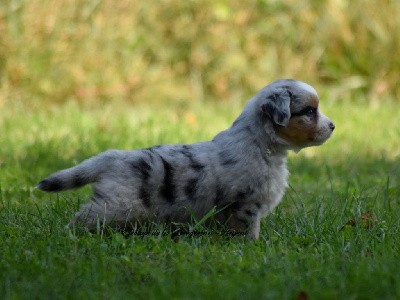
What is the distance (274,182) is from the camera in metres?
4.77

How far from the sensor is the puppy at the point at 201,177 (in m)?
4.60

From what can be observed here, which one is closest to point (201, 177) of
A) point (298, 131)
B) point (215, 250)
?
point (215, 250)

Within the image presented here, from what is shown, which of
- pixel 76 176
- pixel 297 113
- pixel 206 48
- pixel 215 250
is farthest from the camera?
pixel 206 48

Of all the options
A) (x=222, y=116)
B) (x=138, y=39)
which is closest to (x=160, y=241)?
(x=222, y=116)

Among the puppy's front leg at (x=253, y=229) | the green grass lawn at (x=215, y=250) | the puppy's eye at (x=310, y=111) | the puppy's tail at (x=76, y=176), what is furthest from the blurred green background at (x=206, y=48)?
the puppy's front leg at (x=253, y=229)

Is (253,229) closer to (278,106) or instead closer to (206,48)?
(278,106)

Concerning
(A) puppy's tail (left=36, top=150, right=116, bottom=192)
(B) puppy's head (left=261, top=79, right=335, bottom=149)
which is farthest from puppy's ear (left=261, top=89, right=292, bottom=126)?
(A) puppy's tail (left=36, top=150, right=116, bottom=192)

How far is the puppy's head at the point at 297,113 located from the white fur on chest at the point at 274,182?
151 millimetres

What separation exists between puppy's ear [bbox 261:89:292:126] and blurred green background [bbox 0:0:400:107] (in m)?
6.23

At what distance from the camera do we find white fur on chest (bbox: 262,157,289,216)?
15.5ft

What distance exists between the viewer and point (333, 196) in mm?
5672

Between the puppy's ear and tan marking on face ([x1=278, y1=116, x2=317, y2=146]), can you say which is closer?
the puppy's ear

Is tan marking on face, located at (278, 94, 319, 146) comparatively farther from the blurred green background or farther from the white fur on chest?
the blurred green background

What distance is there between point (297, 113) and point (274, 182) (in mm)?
441
